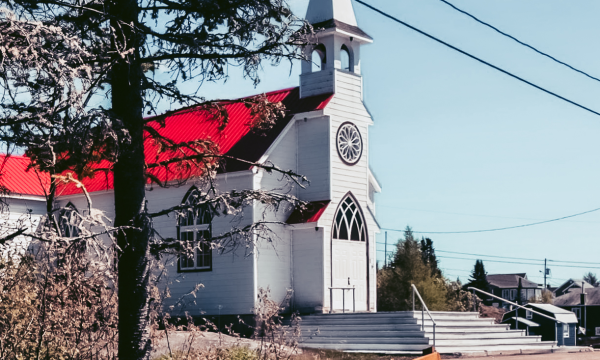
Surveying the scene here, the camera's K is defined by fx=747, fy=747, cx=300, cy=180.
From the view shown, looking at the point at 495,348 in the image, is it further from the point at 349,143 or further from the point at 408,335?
Result: the point at 349,143

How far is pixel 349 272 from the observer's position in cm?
2458

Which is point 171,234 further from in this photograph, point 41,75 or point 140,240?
point 41,75

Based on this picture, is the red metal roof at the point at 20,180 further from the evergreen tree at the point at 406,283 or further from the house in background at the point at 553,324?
the house in background at the point at 553,324

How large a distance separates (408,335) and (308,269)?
5.10m

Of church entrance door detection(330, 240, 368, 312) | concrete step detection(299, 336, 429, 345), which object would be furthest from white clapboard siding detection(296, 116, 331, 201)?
concrete step detection(299, 336, 429, 345)

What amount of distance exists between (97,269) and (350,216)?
15.8m

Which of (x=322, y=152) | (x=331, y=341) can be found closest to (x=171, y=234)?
(x=322, y=152)

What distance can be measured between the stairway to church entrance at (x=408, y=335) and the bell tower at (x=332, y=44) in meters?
7.90

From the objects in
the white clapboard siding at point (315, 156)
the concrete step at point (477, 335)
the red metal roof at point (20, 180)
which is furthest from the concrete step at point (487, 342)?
the red metal roof at point (20, 180)

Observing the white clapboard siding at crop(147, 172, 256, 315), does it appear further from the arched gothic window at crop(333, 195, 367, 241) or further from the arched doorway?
the arched gothic window at crop(333, 195, 367, 241)

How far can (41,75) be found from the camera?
8758mm

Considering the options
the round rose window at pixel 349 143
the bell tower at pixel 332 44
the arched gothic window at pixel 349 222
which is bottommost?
the arched gothic window at pixel 349 222

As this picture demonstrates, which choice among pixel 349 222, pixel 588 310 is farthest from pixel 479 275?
pixel 349 222

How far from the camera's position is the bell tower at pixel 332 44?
2525 centimetres
